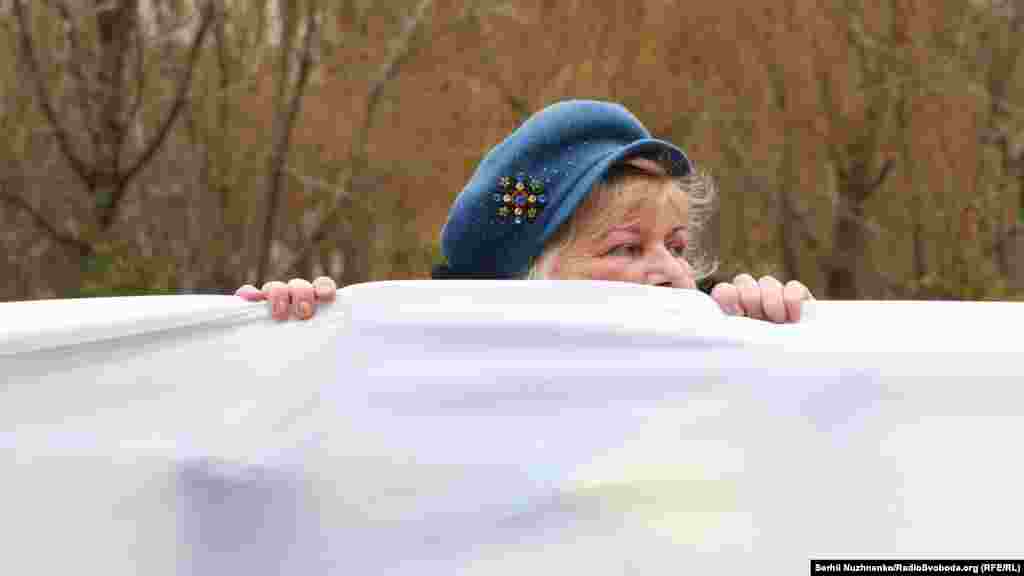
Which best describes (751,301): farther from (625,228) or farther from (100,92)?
(100,92)

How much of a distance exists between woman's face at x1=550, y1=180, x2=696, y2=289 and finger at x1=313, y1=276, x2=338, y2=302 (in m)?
0.53

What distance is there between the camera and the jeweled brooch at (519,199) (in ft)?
7.06

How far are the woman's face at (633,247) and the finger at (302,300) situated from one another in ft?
1.80

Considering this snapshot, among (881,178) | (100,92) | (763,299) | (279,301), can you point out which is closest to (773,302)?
(763,299)

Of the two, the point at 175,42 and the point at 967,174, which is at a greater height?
the point at 175,42

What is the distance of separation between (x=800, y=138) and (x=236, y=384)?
6116mm

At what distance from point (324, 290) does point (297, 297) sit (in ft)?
0.11

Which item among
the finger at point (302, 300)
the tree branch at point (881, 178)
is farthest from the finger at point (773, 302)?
the tree branch at point (881, 178)

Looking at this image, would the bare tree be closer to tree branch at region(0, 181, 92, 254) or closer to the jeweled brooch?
tree branch at region(0, 181, 92, 254)

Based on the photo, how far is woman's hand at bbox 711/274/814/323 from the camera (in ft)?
5.38

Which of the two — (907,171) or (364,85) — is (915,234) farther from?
(364,85)

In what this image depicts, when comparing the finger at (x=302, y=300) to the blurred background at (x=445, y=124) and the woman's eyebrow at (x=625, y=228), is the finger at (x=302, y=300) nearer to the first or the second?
the woman's eyebrow at (x=625, y=228)

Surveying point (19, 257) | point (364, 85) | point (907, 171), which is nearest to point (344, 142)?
point (364, 85)

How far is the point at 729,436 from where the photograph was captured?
5.09 feet
